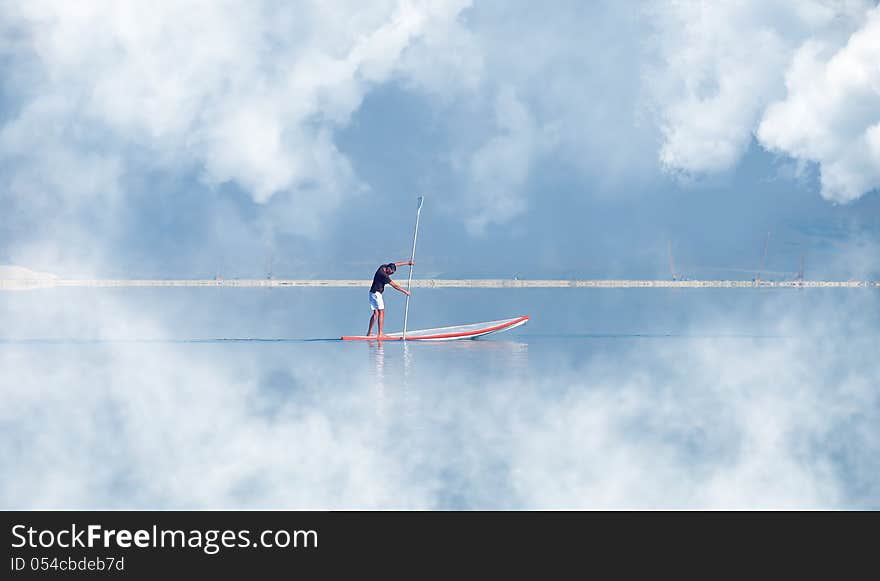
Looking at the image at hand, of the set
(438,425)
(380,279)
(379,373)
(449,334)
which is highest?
(380,279)

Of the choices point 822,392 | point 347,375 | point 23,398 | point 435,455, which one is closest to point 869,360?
point 822,392

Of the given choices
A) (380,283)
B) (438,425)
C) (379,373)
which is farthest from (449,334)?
(438,425)

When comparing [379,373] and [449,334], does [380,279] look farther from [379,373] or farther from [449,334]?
[379,373]

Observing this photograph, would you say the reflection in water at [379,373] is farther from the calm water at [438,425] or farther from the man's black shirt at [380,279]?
the man's black shirt at [380,279]

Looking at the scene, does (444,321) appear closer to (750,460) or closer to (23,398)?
(23,398)

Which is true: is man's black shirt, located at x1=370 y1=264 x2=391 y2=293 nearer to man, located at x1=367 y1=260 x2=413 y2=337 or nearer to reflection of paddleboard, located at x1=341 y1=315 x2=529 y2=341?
man, located at x1=367 y1=260 x2=413 y2=337

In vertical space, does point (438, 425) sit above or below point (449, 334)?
below

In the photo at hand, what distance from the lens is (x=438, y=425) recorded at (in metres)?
21.5

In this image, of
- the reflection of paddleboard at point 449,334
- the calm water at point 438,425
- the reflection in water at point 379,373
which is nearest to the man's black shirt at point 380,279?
the reflection in water at point 379,373

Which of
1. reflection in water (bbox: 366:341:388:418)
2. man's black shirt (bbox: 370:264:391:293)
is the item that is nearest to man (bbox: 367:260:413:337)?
man's black shirt (bbox: 370:264:391:293)

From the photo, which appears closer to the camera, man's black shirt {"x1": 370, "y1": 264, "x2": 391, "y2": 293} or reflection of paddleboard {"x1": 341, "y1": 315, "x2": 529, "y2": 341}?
man's black shirt {"x1": 370, "y1": 264, "x2": 391, "y2": 293}

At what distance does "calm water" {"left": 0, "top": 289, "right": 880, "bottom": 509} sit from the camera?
17281mm

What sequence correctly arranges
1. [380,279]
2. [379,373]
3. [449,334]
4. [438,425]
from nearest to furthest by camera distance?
[438,425] → [379,373] → [380,279] → [449,334]

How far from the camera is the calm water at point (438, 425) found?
17.3 meters
